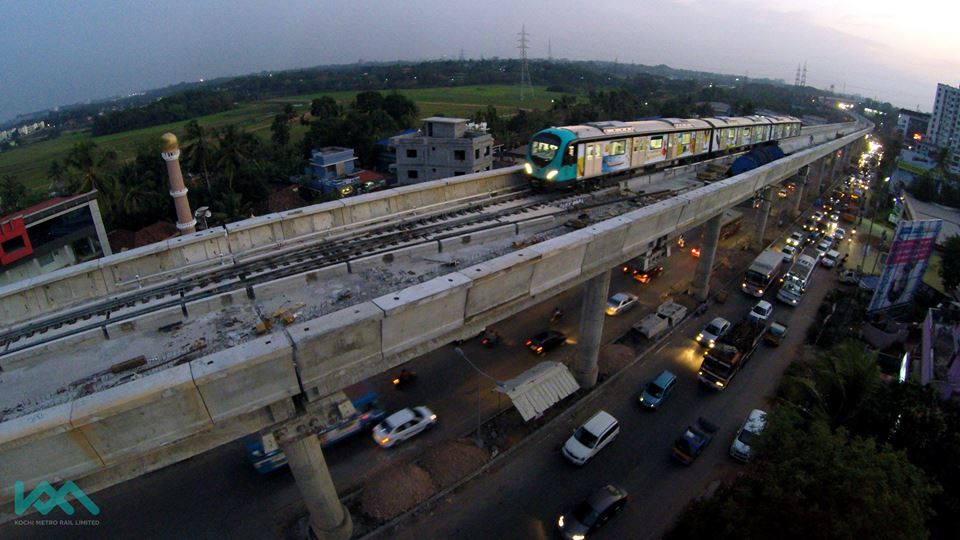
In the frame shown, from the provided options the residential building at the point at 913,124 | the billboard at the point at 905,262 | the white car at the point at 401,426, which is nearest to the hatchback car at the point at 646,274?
the billboard at the point at 905,262

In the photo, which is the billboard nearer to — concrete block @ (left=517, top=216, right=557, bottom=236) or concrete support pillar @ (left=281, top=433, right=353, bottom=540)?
concrete block @ (left=517, top=216, right=557, bottom=236)

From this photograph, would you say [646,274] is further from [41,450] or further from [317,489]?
[41,450]

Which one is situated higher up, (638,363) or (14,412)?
(14,412)

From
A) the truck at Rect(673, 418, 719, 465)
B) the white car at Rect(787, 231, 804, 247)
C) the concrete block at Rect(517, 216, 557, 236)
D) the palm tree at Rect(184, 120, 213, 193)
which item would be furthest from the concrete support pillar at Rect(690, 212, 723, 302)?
the palm tree at Rect(184, 120, 213, 193)

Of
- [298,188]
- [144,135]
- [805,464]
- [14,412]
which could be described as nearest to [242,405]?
[14,412]

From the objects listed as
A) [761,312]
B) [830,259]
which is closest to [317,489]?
[761,312]

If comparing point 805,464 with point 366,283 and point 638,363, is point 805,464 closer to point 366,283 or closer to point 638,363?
point 366,283
